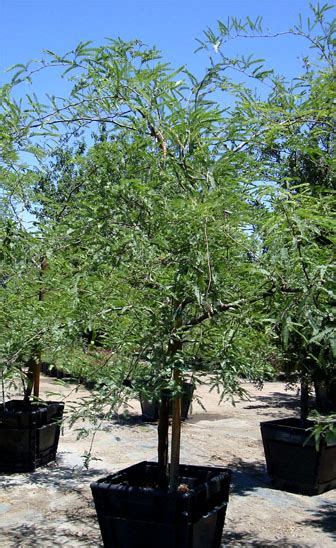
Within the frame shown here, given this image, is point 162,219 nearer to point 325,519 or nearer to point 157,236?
point 157,236

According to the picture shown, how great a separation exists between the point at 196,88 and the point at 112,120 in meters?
0.48

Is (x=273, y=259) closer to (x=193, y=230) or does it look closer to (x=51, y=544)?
(x=193, y=230)

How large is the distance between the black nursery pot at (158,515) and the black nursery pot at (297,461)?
7.48 feet

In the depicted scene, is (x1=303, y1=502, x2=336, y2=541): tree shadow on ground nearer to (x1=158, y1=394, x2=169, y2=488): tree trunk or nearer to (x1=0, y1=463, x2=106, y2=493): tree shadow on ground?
(x1=158, y1=394, x2=169, y2=488): tree trunk

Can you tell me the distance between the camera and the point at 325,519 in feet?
16.8

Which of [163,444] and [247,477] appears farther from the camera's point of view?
[247,477]

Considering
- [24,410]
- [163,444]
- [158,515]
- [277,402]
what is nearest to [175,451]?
[163,444]

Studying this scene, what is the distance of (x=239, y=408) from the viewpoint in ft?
36.9

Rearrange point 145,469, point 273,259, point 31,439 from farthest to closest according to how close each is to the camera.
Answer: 1. point 31,439
2. point 145,469
3. point 273,259

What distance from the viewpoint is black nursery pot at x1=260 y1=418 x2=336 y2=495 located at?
5.88m

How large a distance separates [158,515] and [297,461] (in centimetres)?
288

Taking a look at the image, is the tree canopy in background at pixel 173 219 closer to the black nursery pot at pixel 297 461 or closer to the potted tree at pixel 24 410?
the potted tree at pixel 24 410

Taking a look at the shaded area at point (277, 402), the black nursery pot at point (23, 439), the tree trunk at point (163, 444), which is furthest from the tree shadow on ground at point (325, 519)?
the shaded area at point (277, 402)

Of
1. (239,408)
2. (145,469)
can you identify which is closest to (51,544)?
(145,469)
